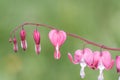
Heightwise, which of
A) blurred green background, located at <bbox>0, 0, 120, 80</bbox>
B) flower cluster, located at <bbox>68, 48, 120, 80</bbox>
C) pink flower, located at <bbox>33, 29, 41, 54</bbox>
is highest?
pink flower, located at <bbox>33, 29, 41, 54</bbox>

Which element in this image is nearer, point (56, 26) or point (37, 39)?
point (37, 39)

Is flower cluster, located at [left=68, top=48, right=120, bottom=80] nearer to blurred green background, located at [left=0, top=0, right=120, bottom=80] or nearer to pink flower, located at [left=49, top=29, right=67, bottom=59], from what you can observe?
pink flower, located at [left=49, top=29, right=67, bottom=59]

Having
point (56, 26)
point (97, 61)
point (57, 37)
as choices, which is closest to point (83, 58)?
point (97, 61)

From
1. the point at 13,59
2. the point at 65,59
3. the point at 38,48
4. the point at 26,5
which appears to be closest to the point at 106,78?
the point at 65,59

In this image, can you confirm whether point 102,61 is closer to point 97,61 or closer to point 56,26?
point 97,61

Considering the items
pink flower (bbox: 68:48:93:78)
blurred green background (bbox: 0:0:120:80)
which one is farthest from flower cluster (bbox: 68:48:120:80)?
blurred green background (bbox: 0:0:120:80)

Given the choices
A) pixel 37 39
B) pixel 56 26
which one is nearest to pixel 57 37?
pixel 37 39

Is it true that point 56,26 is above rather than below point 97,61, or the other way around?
below

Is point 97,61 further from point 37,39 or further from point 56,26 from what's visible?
point 56,26

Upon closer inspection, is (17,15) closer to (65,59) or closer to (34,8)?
(34,8)

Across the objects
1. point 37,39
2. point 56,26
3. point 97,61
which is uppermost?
point 37,39
